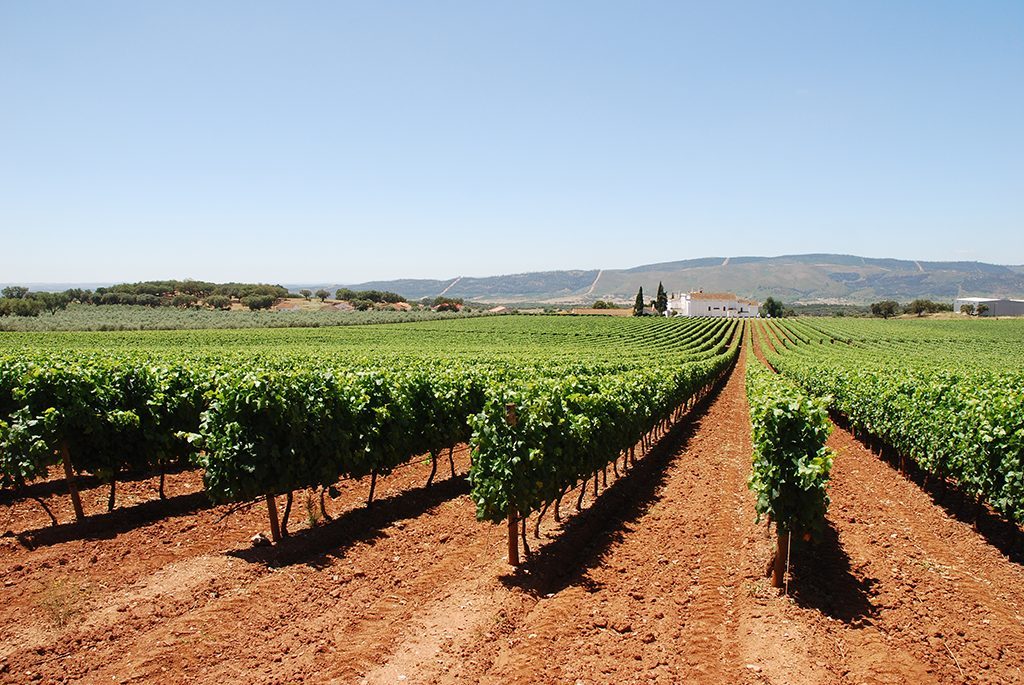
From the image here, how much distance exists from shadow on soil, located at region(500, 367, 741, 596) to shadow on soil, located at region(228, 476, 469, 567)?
3050 mm

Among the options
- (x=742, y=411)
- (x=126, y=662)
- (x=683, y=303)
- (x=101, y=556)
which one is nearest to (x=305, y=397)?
(x=101, y=556)

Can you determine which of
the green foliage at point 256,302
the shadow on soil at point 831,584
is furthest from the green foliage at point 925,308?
the shadow on soil at point 831,584

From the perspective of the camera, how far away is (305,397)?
10758 millimetres

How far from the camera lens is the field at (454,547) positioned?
6.77 meters

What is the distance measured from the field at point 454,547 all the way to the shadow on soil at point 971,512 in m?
0.08

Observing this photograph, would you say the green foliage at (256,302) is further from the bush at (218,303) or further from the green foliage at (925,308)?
the green foliage at (925,308)

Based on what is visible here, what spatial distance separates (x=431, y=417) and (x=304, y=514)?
13.5 ft

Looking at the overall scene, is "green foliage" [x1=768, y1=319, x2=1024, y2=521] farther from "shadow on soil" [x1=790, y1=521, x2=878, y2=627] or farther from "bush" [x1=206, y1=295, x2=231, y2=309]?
"bush" [x1=206, y1=295, x2=231, y2=309]

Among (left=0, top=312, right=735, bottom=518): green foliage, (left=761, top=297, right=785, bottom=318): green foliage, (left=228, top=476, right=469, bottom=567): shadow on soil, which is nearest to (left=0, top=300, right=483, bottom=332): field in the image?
(left=0, top=312, right=735, bottom=518): green foliage

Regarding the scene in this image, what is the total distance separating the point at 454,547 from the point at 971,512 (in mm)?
11664

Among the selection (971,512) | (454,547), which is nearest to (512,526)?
(454,547)

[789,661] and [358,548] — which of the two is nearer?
[789,661]

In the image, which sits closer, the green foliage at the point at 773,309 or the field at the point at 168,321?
the field at the point at 168,321

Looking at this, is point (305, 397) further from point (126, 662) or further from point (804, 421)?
point (804, 421)
